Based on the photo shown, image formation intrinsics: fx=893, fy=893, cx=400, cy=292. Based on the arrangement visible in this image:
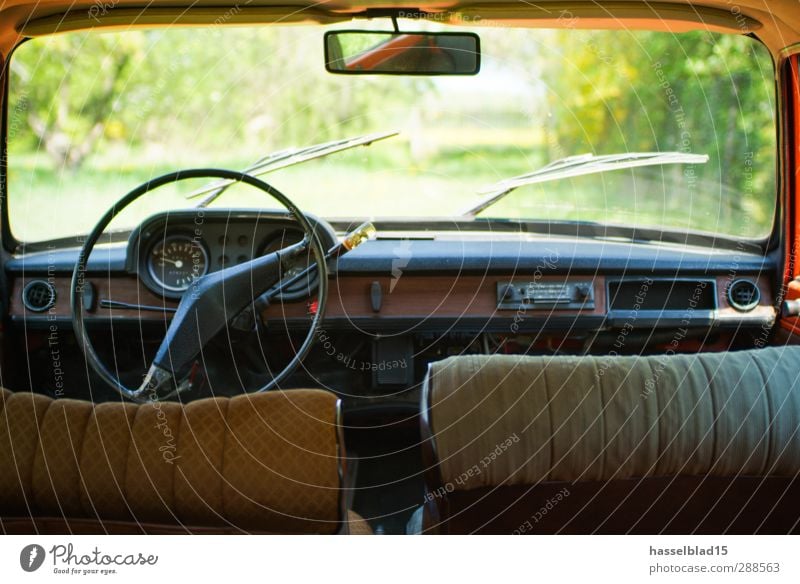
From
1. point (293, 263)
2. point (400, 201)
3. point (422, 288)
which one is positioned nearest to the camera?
point (293, 263)

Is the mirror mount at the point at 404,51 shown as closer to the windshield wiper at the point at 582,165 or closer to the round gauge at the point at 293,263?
the windshield wiper at the point at 582,165

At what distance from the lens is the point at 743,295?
3.00 m

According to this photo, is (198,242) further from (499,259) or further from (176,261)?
(499,259)

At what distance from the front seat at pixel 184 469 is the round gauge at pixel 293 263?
3.54 ft

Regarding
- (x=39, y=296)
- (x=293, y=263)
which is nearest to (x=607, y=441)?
(x=293, y=263)

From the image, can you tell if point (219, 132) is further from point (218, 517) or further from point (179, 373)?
point (218, 517)

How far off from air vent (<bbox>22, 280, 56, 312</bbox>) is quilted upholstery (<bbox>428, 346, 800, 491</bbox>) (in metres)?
1.85

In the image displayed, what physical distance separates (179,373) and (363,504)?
83 centimetres

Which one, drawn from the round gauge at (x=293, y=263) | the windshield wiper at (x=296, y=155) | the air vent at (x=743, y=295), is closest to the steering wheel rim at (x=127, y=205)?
the round gauge at (x=293, y=263)

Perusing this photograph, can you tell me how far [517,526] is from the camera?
5.45 feet

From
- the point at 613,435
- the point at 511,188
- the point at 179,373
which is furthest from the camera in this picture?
the point at 511,188

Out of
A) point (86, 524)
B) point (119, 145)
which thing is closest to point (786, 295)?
point (86, 524)

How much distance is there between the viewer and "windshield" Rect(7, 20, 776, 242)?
3.03m

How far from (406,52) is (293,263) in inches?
27.9
